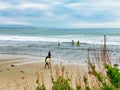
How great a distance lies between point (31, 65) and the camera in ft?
79.2

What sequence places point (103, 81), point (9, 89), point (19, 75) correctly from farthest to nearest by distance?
point (19, 75) → point (9, 89) → point (103, 81)

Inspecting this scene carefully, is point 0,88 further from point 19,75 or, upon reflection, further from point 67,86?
point 67,86

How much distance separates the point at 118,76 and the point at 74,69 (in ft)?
58.0

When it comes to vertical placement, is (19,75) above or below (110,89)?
below

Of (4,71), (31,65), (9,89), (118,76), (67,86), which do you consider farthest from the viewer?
(31,65)

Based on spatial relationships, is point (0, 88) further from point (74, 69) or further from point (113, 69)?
point (113, 69)

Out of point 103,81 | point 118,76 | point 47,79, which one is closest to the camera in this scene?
point 118,76

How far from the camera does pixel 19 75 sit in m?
18.9

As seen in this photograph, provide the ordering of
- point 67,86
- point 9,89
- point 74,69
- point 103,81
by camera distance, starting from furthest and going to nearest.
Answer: point 74,69
point 9,89
point 67,86
point 103,81

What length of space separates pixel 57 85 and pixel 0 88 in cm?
920

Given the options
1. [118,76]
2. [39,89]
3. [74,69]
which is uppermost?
[118,76]

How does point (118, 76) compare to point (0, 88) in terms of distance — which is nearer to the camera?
point (118, 76)

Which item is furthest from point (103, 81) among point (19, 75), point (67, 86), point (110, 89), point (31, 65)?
point (31, 65)

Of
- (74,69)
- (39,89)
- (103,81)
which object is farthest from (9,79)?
(103,81)
